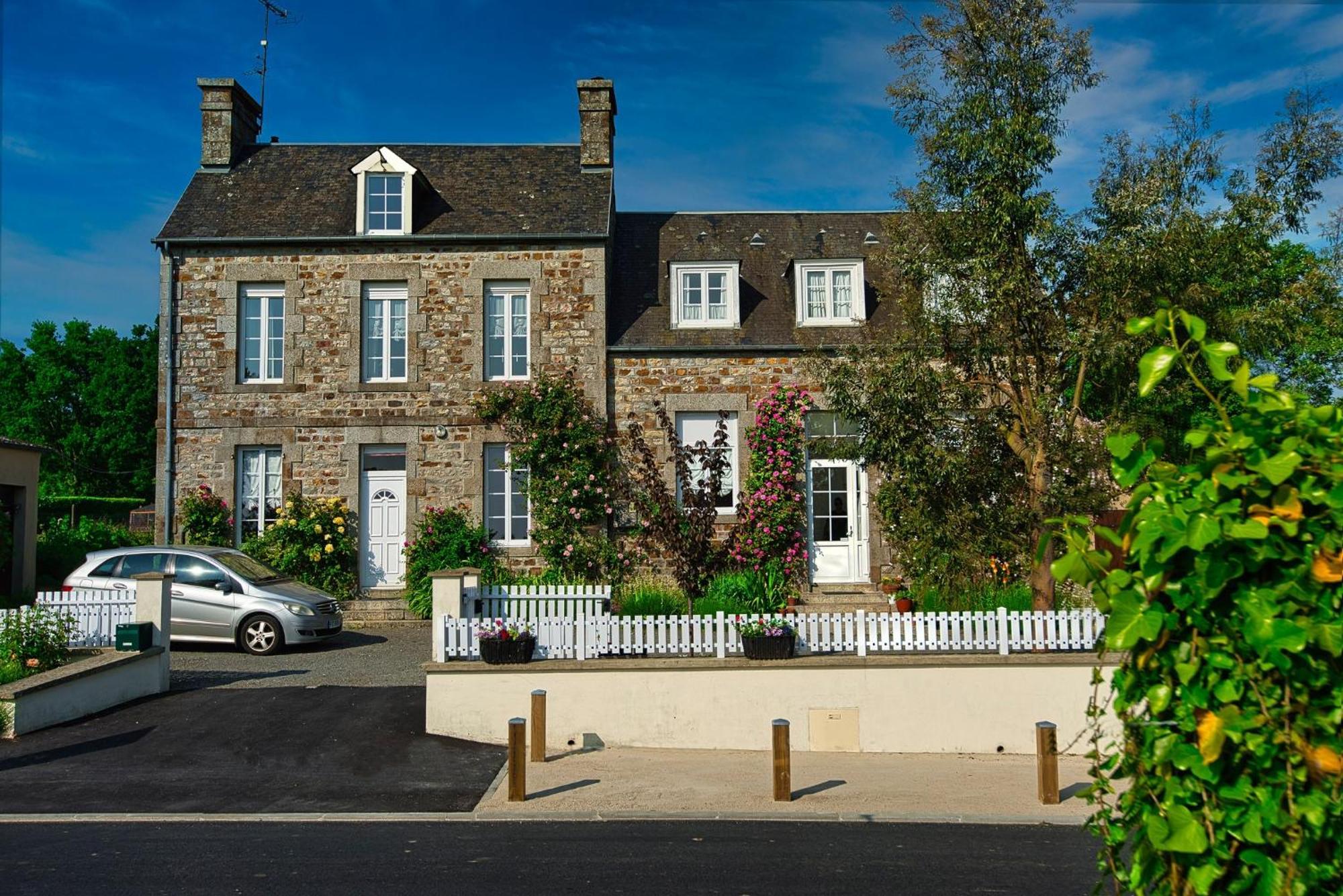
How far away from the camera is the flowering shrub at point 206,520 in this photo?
17.1m

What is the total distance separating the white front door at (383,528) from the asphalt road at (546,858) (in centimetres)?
1003

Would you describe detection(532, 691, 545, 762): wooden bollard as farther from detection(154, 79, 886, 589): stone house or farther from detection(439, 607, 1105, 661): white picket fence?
detection(154, 79, 886, 589): stone house

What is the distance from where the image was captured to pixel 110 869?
6.30 m

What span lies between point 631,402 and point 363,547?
5.13m

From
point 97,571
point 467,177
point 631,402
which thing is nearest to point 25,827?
point 97,571

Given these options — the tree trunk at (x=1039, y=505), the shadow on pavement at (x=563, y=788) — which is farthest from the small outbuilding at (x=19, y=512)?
the tree trunk at (x=1039, y=505)

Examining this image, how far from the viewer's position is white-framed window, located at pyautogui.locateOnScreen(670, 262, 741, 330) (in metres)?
18.1

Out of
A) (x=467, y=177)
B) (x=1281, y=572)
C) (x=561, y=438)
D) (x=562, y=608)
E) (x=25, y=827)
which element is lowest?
(x=25, y=827)

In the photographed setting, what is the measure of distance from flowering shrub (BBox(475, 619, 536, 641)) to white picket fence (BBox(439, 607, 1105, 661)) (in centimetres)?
8

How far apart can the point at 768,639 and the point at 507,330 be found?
9.61 m

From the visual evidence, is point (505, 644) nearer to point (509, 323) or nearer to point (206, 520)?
point (509, 323)

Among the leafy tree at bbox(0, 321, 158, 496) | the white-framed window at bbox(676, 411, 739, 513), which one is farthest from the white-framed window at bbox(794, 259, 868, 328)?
the leafy tree at bbox(0, 321, 158, 496)

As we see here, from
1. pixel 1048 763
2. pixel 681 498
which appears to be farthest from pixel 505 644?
pixel 681 498

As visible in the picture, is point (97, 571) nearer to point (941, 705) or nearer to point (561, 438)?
point (561, 438)
